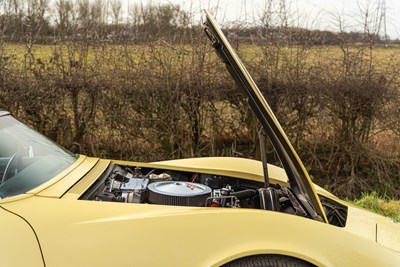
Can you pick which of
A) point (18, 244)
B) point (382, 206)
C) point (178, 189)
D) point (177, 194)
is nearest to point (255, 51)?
point (382, 206)

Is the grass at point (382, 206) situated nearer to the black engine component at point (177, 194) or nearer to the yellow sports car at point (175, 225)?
the yellow sports car at point (175, 225)

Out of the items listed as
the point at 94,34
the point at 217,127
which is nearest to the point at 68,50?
the point at 94,34

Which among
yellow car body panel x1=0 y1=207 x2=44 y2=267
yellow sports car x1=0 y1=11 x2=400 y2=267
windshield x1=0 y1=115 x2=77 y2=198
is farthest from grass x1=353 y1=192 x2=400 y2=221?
yellow car body panel x1=0 y1=207 x2=44 y2=267

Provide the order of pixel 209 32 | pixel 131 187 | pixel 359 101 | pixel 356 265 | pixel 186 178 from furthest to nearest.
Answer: pixel 359 101 → pixel 186 178 → pixel 131 187 → pixel 209 32 → pixel 356 265

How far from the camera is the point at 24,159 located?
297 centimetres

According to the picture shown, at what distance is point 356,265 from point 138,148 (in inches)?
197

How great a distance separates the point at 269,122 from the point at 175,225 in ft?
2.66

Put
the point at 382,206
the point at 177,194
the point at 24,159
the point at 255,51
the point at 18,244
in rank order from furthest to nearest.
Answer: the point at 255,51 < the point at 382,206 < the point at 24,159 < the point at 177,194 < the point at 18,244

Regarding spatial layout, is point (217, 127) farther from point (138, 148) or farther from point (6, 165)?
point (6, 165)

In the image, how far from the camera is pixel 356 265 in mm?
2232

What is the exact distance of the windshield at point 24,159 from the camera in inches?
101

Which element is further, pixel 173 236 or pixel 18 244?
pixel 173 236

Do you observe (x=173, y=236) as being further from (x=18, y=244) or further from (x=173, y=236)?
(x=18, y=244)

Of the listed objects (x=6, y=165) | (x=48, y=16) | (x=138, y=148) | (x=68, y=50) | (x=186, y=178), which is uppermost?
(x=48, y=16)
